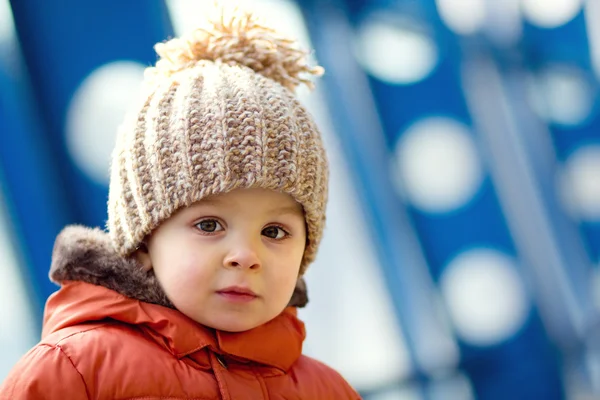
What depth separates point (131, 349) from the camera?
113 cm

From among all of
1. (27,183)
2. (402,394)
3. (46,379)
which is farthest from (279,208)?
(402,394)

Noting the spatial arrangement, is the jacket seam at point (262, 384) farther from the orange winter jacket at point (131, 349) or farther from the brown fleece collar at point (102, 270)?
the brown fleece collar at point (102, 270)

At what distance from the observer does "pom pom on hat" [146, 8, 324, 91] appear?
1346 millimetres

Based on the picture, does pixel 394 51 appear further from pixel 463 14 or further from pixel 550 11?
pixel 550 11

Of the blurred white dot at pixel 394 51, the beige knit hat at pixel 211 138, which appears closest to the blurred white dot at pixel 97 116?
the beige knit hat at pixel 211 138

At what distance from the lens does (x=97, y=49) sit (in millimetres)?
1939

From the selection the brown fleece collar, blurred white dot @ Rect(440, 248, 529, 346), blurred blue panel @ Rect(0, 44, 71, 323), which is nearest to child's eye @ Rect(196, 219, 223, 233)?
the brown fleece collar

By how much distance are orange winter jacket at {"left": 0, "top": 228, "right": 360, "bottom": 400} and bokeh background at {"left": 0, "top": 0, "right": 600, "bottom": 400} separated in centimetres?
57

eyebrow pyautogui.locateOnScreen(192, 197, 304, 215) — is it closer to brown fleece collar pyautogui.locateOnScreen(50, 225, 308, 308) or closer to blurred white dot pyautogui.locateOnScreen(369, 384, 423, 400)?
brown fleece collar pyautogui.locateOnScreen(50, 225, 308, 308)

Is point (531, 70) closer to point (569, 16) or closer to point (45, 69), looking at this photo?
point (569, 16)

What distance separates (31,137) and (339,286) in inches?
49.3

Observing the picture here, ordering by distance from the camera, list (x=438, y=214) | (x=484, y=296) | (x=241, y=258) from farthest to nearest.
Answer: (x=484, y=296), (x=438, y=214), (x=241, y=258)

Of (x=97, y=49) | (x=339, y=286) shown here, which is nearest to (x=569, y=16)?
(x=339, y=286)

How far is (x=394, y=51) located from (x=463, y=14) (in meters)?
0.60
